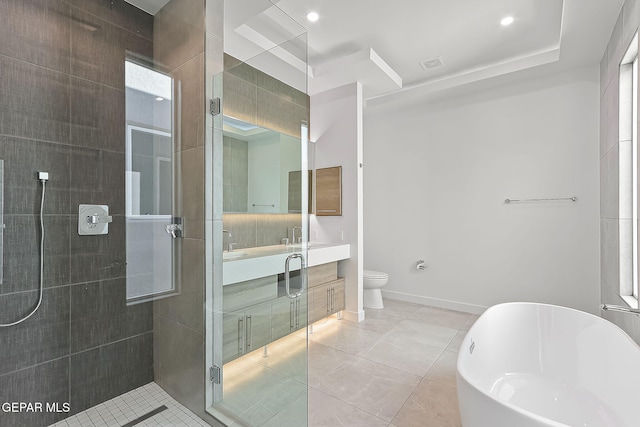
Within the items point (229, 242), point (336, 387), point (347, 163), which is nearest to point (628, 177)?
point (347, 163)

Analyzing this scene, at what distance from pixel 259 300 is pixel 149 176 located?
107 centimetres

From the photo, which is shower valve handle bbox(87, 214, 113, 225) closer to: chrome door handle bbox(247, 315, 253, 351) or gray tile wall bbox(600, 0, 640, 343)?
chrome door handle bbox(247, 315, 253, 351)

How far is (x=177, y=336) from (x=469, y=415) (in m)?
1.68

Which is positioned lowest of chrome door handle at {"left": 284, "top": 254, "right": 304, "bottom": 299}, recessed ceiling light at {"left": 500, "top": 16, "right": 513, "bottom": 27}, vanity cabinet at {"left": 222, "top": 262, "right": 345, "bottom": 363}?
vanity cabinet at {"left": 222, "top": 262, "right": 345, "bottom": 363}

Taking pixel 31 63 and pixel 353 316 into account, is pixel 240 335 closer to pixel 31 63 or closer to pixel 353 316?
pixel 31 63

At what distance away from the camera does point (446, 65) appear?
137 inches

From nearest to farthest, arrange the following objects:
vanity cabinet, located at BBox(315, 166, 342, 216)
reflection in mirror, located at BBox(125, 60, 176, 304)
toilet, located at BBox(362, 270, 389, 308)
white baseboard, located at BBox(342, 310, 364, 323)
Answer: reflection in mirror, located at BBox(125, 60, 176, 304)
white baseboard, located at BBox(342, 310, 364, 323)
vanity cabinet, located at BBox(315, 166, 342, 216)
toilet, located at BBox(362, 270, 389, 308)

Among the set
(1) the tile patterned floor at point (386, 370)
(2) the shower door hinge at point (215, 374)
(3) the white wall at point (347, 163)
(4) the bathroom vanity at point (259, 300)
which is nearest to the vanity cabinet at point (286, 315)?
(4) the bathroom vanity at point (259, 300)

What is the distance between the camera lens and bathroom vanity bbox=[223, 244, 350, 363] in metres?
1.65

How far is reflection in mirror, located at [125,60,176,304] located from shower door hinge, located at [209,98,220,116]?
36 cm

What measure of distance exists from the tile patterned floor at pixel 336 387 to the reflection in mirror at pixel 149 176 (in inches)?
28.8

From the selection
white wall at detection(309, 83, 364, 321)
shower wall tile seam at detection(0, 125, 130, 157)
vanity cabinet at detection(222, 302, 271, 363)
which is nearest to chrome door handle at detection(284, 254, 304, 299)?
vanity cabinet at detection(222, 302, 271, 363)

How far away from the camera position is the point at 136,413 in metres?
1.90

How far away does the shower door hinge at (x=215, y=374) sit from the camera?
178 centimetres
